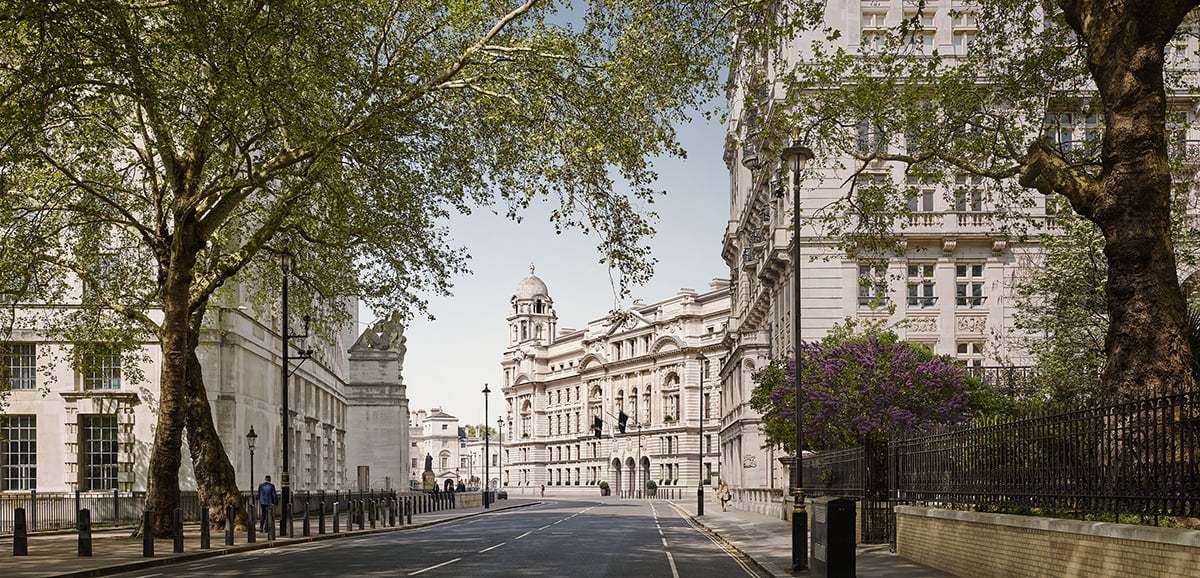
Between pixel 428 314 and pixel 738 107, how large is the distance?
148 ft

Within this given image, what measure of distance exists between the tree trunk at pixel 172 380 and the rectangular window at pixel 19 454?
54.2 feet

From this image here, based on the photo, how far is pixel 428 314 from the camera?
32875 millimetres

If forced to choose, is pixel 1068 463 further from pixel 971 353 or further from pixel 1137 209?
pixel 971 353

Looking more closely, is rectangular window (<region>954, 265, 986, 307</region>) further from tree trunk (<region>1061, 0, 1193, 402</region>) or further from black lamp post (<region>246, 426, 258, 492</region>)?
tree trunk (<region>1061, 0, 1193, 402</region>)

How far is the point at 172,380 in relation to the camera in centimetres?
Result: 2706

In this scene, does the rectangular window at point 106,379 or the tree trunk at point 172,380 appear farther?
the rectangular window at point 106,379

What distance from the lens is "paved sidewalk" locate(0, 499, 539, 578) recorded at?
18953 mm

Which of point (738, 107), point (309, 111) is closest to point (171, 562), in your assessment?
point (309, 111)

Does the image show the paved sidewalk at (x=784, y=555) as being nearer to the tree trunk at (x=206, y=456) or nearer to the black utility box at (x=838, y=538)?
the black utility box at (x=838, y=538)

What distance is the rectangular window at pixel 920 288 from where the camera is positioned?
47.5 metres

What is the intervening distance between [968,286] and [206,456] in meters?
30.9

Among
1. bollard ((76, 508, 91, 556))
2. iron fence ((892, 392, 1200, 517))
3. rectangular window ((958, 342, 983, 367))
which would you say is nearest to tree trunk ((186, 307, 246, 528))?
bollard ((76, 508, 91, 556))

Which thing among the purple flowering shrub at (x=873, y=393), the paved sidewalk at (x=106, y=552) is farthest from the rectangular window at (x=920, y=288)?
the paved sidewalk at (x=106, y=552)

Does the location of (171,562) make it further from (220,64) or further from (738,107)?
(738,107)
